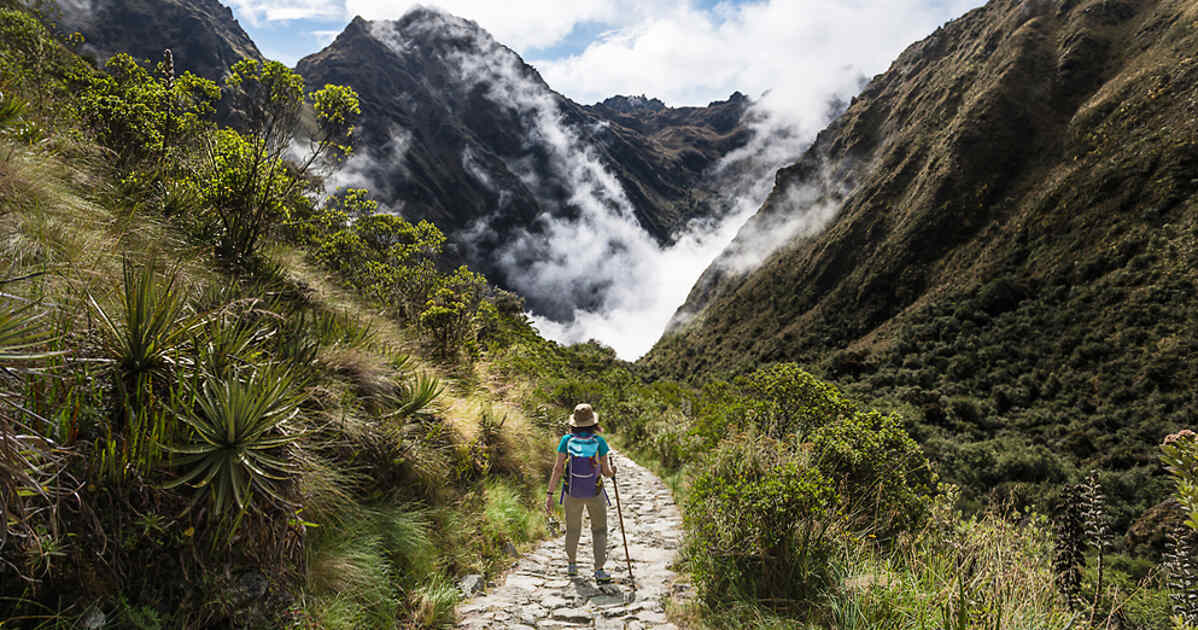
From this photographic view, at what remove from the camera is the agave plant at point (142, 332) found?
293cm

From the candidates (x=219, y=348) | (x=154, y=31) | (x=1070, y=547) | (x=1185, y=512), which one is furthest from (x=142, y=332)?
(x=154, y=31)

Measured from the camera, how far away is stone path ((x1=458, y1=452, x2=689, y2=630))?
4234 millimetres

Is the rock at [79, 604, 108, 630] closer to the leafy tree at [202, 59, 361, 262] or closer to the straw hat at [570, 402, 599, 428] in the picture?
the straw hat at [570, 402, 599, 428]

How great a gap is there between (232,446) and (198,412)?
0.47 metres

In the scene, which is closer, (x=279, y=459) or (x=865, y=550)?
(x=279, y=459)

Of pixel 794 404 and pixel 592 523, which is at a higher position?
pixel 794 404

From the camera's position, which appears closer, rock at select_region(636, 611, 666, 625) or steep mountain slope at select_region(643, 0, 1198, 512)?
rock at select_region(636, 611, 666, 625)

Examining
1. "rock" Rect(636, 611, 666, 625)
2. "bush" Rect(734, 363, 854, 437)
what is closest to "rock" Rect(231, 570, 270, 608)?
"rock" Rect(636, 611, 666, 625)

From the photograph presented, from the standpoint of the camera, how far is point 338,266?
1116 centimetres

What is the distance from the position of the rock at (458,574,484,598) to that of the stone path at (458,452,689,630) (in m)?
0.09

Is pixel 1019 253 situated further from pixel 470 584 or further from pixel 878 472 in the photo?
pixel 470 584

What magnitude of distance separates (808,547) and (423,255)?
1192 centimetres

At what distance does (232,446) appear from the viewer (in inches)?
116

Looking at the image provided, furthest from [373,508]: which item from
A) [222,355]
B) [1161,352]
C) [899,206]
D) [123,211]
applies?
[899,206]
